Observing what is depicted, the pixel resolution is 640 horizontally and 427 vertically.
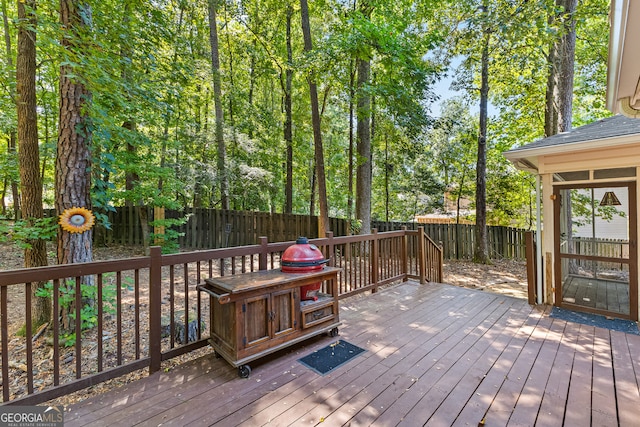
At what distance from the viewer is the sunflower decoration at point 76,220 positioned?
3.22 m

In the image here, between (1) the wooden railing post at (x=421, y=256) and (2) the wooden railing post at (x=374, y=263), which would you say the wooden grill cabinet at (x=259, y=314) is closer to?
(2) the wooden railing post at (x=374, y=263)

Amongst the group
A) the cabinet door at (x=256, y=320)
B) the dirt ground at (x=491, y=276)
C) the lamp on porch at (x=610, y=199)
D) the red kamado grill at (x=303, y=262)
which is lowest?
the dirt ground at (x=491, y=276)

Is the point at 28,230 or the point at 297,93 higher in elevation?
the point at 297,93

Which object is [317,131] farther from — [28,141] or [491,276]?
[491,276]

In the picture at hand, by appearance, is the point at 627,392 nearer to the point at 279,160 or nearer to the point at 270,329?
the point at 270,329

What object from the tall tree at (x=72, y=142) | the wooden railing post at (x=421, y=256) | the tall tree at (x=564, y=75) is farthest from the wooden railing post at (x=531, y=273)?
the tall tree at (x=72, y=142)

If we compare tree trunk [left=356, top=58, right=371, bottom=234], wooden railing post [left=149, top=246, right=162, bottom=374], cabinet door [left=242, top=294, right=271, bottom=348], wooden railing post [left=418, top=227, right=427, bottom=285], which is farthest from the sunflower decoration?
tree trunk [left=356, top=58, right=371, bottom=234]

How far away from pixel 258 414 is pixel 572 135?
17.6 feet

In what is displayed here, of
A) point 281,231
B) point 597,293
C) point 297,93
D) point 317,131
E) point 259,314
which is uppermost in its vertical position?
point 297,93

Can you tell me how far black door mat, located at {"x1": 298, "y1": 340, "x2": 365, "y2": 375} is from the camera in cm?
251

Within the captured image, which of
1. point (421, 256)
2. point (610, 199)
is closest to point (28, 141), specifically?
point (421, 256)

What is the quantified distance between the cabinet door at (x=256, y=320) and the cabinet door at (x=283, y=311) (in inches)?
2.7

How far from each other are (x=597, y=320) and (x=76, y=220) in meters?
6.38

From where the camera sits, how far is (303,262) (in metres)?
2.83
